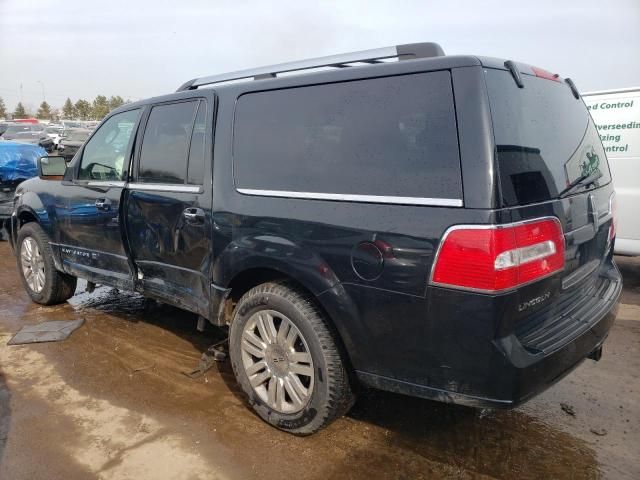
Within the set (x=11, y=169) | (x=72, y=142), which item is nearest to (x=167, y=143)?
(x=11, y=169)

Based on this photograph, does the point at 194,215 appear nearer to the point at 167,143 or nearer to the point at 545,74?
the point at 167,143

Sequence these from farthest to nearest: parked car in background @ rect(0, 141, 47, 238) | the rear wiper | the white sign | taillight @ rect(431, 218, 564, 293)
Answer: parked car in background @ rect(0, 141, 47, 238) → the white sign → the rear wiper → taillight @ rect(431, 218, 564, 293)

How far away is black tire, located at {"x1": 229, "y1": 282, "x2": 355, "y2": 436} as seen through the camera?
2.60 m

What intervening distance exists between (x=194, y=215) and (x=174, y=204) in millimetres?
262

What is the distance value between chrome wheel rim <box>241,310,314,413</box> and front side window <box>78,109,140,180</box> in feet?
6.01

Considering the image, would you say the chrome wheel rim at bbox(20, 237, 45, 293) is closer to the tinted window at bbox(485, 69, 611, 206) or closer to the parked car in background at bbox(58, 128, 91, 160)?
the tinted window at bbox(485, 69, 611, 206)

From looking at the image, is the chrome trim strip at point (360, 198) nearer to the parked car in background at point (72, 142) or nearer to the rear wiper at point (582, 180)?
the rear wiper at point (582, 180)

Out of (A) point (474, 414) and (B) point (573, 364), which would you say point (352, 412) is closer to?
(A) point (474, 414)

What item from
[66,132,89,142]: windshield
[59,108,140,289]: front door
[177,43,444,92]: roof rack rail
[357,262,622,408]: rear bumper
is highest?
[177,43,444,92]: roof rack rail

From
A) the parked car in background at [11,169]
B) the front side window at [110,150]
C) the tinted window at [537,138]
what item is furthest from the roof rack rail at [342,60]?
the parked car in background at [11,169]

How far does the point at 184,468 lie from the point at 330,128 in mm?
1937

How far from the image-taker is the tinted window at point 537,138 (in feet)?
6.98

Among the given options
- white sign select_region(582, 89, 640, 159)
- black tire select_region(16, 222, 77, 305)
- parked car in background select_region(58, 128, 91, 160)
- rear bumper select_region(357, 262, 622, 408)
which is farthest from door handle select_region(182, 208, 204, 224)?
parked car in background select_region(58, 128, 91, 160)

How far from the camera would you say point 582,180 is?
2637 millimetres
